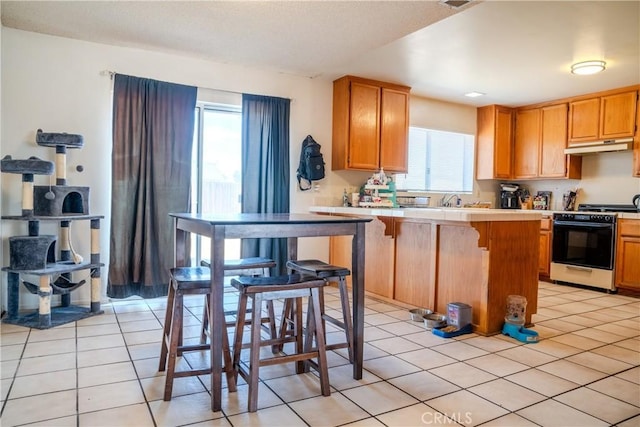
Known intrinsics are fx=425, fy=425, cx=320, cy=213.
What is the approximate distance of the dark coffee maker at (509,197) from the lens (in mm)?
6359

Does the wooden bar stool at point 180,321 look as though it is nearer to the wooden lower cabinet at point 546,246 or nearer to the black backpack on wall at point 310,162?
the black backpack on wall at point 310,162

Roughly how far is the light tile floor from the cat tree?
11.8 inches

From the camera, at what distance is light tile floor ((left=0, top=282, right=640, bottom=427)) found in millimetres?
1934

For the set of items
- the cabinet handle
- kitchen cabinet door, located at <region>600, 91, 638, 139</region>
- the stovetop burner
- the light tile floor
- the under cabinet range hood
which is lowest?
the light tile floor

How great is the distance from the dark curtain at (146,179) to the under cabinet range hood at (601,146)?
473 cm

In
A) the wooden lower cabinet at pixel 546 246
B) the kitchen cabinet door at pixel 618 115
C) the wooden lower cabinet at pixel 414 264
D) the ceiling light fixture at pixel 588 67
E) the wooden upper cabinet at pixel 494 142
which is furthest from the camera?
the wooden upper cabinet at pixel 494 142

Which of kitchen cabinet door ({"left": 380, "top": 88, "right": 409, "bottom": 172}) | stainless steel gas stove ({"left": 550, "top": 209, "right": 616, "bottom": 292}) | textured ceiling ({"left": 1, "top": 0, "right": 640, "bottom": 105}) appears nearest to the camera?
textured ceiling ({"left": 1, "top": 0, "right": 640, "bottom": 105})

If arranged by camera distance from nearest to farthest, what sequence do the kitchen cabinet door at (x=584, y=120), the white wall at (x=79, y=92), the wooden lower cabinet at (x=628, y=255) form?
the white wall at (x=79, y=92), the wooden lower cabinet at (x=628, y=255), the kitchen cabinet door at (x=584, y=120)

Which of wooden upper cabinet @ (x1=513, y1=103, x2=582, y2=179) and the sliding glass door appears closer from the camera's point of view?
the sliding glass door

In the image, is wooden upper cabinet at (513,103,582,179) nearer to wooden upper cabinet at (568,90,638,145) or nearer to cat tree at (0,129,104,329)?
wooden upper cabinet at (568,90,638,145)

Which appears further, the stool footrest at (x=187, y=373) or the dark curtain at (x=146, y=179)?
the dark curtain at (x=146, y=179)

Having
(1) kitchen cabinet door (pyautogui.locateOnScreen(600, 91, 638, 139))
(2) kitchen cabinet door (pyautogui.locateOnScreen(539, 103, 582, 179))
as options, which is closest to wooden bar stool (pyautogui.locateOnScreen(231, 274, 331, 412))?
(1) kitchen cabinet door (pyautogui.locateOnScreen(600, 91, 638, 139))

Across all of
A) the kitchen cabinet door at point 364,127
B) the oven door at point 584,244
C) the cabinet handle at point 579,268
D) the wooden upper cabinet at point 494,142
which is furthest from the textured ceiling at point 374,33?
the cabinet handle at point 579,268

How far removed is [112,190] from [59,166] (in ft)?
1.50
